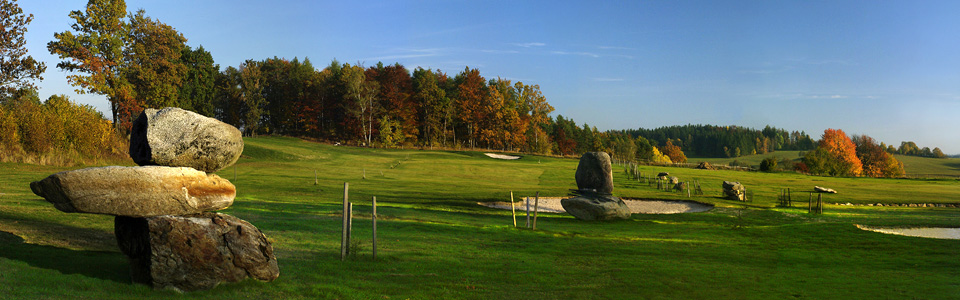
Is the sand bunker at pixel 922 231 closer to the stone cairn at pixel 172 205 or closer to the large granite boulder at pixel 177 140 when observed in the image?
the stone cairn at pixel 172 205

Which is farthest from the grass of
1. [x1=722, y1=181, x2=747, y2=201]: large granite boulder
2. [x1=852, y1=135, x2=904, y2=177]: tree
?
[x1=852, y1=135, x2=904, y2=177]: tree

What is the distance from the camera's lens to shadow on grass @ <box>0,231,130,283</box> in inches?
470

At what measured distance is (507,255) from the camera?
1738 cm

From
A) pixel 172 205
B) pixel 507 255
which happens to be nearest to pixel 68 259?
pixel 172 205

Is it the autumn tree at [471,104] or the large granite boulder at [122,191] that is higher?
the autumn tree at [471,104]

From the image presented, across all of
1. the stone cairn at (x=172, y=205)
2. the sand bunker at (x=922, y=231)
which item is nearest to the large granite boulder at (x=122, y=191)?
the stone cairn at (x=172, y=205)

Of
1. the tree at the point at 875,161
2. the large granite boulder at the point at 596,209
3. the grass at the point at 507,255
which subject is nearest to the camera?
the grass at the point at 507,255

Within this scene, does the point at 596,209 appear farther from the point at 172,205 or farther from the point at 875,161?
the point at 875,161

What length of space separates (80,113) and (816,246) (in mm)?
49202

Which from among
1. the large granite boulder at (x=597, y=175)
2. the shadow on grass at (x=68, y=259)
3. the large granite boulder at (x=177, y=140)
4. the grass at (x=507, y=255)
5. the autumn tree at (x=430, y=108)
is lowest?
the grass at (x=507, y=255)

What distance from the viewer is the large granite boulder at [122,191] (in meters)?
11.1

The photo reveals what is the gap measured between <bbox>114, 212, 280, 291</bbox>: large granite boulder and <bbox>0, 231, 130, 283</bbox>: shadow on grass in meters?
0.70

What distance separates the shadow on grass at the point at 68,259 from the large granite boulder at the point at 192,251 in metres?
0.70

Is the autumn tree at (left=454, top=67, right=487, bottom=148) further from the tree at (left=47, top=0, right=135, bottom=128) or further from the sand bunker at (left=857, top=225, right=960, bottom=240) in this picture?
the sand bunker at (left=857, top=225, right=960, bottom=240)
